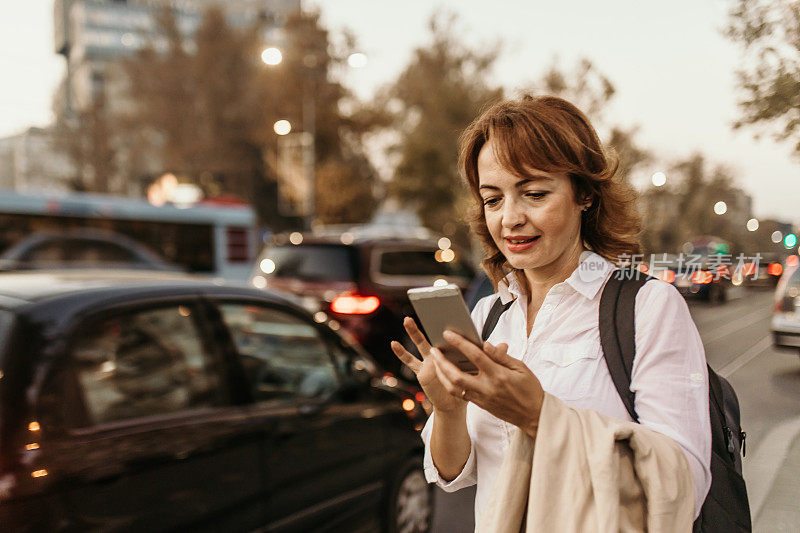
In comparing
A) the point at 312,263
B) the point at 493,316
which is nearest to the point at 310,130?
the point at 312,263

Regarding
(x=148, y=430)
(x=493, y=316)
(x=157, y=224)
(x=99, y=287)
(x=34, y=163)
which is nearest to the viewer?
(x=493, y=316)

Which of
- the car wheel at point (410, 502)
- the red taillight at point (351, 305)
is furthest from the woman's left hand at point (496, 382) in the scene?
the red taillight at point (351, 305)

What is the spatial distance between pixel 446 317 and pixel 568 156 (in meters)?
0.46

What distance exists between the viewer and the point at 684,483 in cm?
116

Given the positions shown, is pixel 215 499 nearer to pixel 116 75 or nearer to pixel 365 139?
pixel 365 139

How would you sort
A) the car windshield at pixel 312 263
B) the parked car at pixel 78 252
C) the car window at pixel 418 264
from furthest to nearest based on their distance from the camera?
the parked car at pixel 78 252, the car window at pixel 418 264, the car windshield at pixel 312 263

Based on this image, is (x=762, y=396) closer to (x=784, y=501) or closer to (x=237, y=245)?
(x=784, y=501)

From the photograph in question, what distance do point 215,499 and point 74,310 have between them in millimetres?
873

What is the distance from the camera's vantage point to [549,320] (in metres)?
1.47

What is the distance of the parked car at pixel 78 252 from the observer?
12.1 metres

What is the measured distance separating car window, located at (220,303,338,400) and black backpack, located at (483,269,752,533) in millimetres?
2116

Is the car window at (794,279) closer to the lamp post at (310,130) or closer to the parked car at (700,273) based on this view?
the parked car at (700,273)

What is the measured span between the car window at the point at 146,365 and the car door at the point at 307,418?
0.61ft

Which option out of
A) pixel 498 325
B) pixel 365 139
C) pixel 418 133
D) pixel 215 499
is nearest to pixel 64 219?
pixel 418 133
